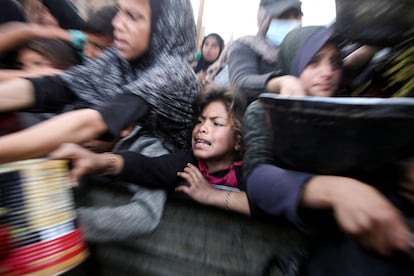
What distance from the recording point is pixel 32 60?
961 mm

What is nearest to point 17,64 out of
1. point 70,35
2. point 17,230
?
point 70,35

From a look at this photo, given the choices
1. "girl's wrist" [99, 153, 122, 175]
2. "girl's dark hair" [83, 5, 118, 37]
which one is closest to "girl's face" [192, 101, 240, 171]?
"girl's wrist" [99, 153, 122, 175]

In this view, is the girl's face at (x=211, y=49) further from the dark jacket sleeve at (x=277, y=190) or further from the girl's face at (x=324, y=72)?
the dark jacket sleeve at (x=277, y=190)

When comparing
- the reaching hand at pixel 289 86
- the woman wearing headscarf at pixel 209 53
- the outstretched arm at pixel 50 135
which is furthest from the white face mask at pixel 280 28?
the woman wearing headscarf at pixel 209 53

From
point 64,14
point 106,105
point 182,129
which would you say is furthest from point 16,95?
point 64,14

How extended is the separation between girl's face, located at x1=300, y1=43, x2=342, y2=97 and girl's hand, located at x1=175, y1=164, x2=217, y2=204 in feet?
1.09

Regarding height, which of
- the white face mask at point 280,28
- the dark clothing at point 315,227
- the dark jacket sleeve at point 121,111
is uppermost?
the white face mask at point 280,28

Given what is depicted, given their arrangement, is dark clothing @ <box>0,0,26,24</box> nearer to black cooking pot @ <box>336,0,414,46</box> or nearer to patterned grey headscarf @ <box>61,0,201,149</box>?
patterned grey headscarf @ <box>61,0,201,149</box>

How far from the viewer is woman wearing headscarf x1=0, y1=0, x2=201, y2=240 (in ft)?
1.83

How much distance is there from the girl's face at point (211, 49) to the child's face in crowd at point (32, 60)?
62.7 inches

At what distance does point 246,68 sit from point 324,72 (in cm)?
43

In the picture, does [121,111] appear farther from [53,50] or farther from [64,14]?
[64,14]

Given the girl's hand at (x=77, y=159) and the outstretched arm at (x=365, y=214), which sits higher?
the girl's hand at (x=77, y=159)

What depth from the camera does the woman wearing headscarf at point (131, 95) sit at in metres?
0.56
